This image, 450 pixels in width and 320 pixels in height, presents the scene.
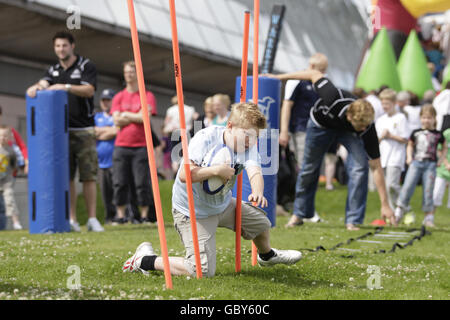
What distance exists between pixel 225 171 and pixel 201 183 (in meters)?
0.35

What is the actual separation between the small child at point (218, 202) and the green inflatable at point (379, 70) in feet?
51.2

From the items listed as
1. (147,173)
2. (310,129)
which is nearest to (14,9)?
(147,173)

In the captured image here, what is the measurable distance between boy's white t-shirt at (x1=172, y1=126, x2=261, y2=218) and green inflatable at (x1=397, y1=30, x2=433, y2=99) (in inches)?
703

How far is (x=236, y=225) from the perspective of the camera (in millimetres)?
5016

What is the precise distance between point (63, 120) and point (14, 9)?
7.03m

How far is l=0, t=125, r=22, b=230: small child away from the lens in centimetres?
1111

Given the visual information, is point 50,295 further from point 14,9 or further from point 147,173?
point 14,9

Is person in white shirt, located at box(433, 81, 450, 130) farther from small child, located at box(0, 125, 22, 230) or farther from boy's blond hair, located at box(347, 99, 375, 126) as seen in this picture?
small child, located at box(0, 125, 22, 230)

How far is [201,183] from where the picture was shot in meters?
4.78

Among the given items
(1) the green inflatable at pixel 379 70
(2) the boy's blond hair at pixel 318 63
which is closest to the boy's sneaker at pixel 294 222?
(2) the boy's blond hair at pixel 318 63

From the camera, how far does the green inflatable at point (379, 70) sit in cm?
2036

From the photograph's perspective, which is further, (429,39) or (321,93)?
(429,39)

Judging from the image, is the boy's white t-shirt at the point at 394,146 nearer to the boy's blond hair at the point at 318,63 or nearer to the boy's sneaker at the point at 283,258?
the boy's blond hair at the point at 318,63
